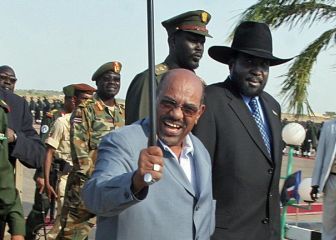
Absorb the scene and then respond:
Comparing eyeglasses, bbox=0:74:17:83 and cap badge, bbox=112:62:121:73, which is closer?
cap badge, bbox=112:62:121:73

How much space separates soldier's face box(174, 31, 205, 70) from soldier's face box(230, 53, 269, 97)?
1.46 ft

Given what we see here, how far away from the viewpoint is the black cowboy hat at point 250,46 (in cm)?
354

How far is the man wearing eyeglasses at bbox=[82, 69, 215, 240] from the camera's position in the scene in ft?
7.36

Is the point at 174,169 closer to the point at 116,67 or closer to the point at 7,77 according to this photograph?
the point at 116,67

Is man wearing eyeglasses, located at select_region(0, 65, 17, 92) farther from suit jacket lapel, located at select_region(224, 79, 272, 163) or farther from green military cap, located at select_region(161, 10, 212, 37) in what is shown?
suit jacket lapel, located at select_region(224, 79, 272, 163)

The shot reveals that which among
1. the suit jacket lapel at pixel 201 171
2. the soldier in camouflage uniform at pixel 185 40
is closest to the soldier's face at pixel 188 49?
the soldier in camouflage uniform at pixel 185 40

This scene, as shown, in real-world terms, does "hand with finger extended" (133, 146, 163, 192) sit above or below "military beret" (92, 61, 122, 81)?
above

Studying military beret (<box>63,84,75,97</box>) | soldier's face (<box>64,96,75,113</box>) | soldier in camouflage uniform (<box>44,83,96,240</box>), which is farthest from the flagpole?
soldier's face (<box>64,96,75,113</box>)

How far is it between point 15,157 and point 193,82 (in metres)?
1.67

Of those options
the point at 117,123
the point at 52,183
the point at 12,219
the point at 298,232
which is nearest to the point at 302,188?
the point at 298,232

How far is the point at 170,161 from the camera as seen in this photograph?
7.85 ft

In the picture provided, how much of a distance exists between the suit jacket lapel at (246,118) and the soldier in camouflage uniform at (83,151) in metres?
2.30

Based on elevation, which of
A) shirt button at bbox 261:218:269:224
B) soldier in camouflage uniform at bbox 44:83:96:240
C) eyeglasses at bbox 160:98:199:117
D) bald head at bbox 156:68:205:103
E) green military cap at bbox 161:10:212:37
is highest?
green military cap at bbox 161:10:212:37

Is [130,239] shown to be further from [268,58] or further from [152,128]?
[268,58]
